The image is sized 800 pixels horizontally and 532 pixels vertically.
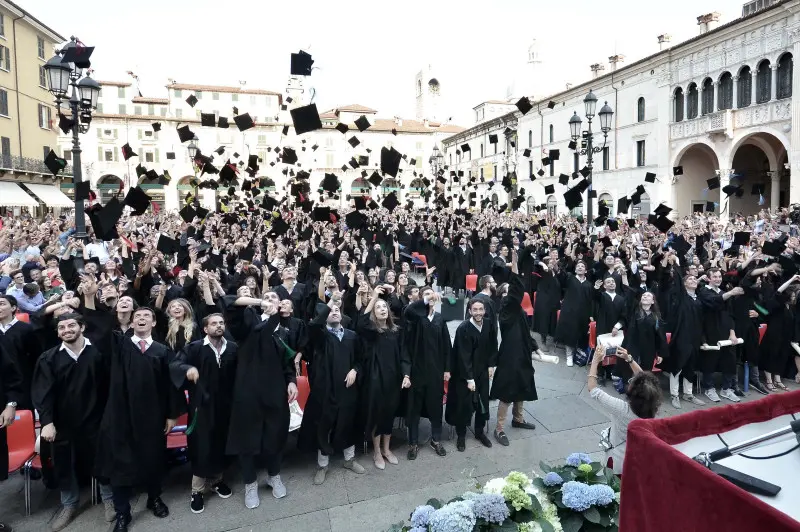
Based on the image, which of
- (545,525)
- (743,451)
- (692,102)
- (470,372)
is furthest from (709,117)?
(743,451)

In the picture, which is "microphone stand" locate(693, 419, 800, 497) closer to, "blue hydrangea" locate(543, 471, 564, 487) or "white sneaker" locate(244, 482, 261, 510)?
"blue hydrangea" locate(543, 471, 564, 487)

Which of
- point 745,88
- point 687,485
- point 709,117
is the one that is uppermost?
point 745,88

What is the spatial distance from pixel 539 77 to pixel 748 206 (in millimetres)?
40925

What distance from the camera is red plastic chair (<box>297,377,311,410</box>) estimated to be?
5.90m

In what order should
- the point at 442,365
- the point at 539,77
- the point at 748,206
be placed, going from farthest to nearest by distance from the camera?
1. the point at 539,77
2. the point at 748,206
3. the point at 442,365

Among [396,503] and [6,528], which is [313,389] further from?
[6,528]

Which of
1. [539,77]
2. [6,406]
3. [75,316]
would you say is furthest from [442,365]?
[539,77]

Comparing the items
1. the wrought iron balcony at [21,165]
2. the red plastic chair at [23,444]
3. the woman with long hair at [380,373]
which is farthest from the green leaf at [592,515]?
Answer: the wrought iron balcony at [21,165]

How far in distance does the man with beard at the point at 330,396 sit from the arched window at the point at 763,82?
1146 inches

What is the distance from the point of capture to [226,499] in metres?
4.99

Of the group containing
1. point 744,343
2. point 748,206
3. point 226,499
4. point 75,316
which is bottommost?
point 226,499

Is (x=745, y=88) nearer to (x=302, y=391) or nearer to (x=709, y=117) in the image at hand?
(x=709, y=117)

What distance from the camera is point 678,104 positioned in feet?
107

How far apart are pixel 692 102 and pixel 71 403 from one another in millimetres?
35384
